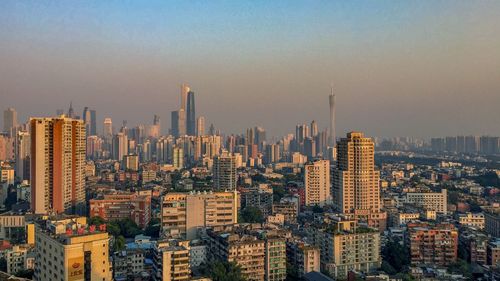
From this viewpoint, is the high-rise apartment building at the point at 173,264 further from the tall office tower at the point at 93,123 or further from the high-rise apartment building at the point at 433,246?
the tall office tower at the point at 93,123

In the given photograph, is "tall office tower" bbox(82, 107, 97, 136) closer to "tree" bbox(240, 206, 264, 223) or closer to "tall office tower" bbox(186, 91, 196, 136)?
"tall office tower" bbox(186, 91, 196, 136)

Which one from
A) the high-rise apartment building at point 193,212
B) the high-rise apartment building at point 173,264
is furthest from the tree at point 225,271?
the high-rise apartment building at point 193,212

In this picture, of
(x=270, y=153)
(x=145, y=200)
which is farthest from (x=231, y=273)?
(x=270, y=153)

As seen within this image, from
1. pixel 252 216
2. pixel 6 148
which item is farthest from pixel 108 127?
pixel 252 216

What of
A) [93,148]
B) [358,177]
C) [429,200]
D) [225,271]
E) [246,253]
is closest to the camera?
[225,271]

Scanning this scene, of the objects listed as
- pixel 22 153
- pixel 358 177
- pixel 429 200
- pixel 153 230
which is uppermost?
pixel 22 153

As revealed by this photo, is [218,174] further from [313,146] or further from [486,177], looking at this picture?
[313,146]

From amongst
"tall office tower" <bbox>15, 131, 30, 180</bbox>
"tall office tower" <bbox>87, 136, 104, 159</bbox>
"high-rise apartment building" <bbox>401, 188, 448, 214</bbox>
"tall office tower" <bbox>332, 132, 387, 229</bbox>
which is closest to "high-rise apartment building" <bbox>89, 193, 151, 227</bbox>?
"tall office tower" <bbox>332, 132, 387, 229</bbox>

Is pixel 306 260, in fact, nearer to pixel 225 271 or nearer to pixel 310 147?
pixel 225 271
